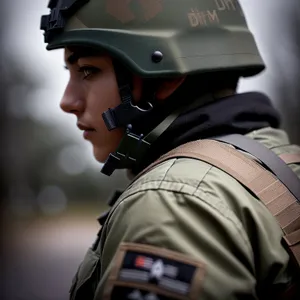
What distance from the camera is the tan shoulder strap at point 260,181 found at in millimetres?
1771

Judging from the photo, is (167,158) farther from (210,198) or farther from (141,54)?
(141,54)

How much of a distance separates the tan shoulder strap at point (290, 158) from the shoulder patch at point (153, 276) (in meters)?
0.58

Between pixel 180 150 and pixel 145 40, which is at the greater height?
pixel 145 40

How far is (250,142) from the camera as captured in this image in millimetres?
2012

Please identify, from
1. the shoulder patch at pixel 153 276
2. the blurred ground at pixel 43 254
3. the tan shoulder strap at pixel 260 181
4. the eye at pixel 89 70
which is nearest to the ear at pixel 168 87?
the eye at pixel 89 70

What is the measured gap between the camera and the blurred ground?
8.22 m

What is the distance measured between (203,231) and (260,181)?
0.95ft

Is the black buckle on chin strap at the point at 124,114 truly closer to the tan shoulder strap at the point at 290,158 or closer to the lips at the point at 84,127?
the lips at the point at 84,127

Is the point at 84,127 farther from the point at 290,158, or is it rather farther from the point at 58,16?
the point at 290,158

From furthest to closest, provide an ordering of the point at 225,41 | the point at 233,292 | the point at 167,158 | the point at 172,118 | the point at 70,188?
A: the point at 70,188 → the point at 225,41 → the point at 172,118 → the point at 167,158 → the point at 233,292

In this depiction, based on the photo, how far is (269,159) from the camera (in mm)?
1942

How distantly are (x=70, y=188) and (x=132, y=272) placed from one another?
1944cm

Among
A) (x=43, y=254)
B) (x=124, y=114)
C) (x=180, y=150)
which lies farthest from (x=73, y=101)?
(x=43, y=254)

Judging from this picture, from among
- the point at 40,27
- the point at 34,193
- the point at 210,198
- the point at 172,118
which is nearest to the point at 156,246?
the point at 210,198
